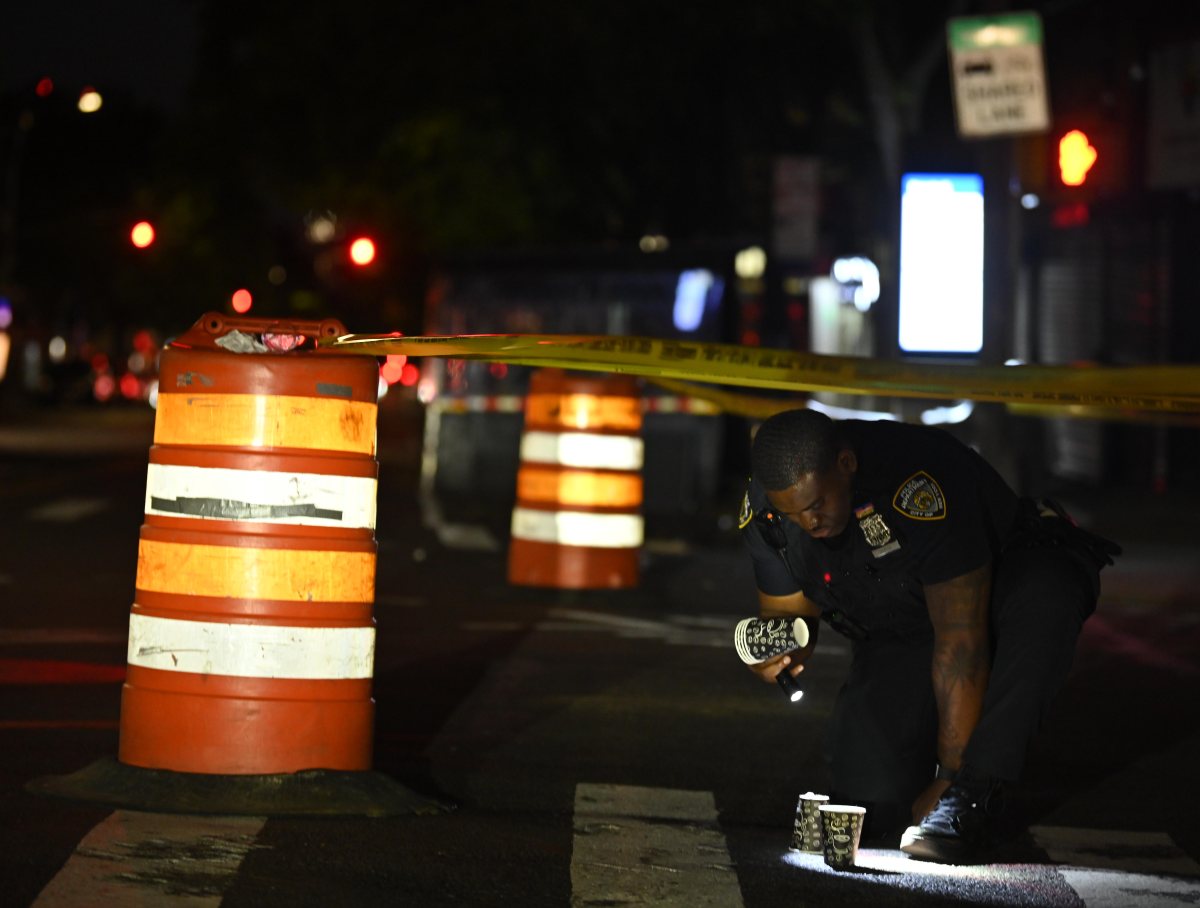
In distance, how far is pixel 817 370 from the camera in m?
7.55

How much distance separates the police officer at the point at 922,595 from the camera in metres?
5.80

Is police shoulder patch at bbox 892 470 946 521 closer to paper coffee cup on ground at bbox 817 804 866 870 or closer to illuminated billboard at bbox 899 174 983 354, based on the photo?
paper coffee cup on ground at bbox 817 804 866 870

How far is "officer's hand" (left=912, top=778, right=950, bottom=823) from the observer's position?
607 cm

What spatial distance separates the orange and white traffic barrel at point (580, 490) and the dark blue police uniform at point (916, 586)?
6.86 meters

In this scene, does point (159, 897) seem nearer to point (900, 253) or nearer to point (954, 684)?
point (954, 684)

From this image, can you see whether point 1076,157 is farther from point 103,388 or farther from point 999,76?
point 103,388

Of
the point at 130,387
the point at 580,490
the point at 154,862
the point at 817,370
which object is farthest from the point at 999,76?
the point at 130,387

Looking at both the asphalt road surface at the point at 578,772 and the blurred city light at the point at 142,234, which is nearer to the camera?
the asphalt road surface at the point at 578,772

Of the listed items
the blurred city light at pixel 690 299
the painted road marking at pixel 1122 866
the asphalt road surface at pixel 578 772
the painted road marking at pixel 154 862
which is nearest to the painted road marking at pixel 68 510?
the asphalt road surface at pixel 578 772

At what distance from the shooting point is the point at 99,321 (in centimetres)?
9469

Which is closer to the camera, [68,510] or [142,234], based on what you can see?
[68,510]

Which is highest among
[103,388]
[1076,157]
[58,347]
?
[58,347]

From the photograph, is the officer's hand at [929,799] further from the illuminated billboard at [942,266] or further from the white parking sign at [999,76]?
the illuminated billboard at [942,266]

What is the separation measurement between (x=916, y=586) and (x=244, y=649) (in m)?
1.92
